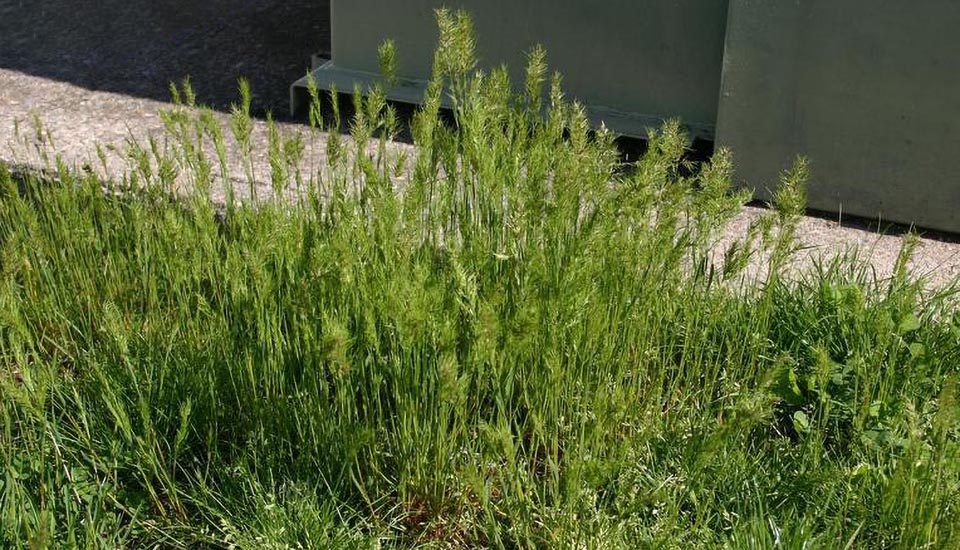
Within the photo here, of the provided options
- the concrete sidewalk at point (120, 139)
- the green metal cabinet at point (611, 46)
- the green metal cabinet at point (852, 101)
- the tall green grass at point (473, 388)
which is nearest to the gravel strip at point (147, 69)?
the concrete sidewalk at point (120, 139)

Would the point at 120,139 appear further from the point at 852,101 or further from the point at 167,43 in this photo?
the point at 852,101

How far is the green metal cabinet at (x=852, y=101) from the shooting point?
4227 millimetres

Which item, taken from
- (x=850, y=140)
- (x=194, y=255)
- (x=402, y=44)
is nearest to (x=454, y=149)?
(x=194, y=255)

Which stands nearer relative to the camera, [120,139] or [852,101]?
[852,101]

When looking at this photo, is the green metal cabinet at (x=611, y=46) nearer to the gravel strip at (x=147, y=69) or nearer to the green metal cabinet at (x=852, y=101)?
the green metal cabinet at (x=852, y=101)

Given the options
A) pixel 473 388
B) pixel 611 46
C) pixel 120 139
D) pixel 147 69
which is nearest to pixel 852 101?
pixel 611 46

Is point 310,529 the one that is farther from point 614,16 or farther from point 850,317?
point 614,16

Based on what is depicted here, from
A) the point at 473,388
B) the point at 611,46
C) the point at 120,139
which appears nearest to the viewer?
the point at 473,388

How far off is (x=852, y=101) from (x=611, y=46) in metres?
1.09

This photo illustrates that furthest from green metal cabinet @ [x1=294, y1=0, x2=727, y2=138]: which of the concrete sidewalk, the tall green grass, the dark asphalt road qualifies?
the tall green grass

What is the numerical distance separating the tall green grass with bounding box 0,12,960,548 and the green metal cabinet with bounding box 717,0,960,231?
4.28ft

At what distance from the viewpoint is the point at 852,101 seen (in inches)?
172

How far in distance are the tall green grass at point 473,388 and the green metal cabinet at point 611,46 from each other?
1747 mm

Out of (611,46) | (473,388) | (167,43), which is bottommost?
(473,388)
